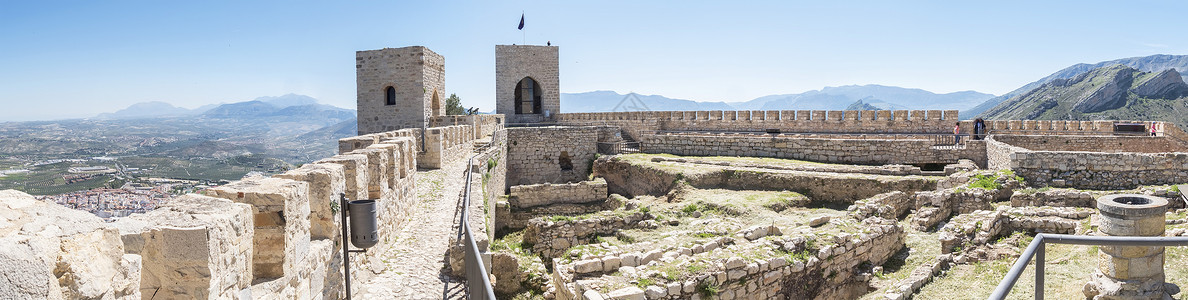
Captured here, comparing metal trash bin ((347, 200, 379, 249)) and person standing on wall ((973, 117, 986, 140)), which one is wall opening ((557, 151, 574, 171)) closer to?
person standing on wall ((973, 117, 986, 140))

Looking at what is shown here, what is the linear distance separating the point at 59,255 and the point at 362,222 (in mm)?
2650

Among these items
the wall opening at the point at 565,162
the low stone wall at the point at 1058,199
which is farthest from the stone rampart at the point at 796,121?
the low stone wall at the point at 1058,199

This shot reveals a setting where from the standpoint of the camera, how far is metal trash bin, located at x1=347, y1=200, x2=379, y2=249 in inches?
188

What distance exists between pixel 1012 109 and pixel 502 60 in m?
85.4

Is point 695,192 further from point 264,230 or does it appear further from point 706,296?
point 264,230

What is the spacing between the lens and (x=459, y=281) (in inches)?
246

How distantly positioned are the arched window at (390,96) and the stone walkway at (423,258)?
10.6 metres

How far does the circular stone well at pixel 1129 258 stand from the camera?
4930mm

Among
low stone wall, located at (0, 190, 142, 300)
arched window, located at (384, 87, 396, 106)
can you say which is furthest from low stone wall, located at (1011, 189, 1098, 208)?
arched window, located at (384, 87, 396, 106)

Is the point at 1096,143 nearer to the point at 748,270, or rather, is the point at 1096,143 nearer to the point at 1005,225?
the point at 1005,225

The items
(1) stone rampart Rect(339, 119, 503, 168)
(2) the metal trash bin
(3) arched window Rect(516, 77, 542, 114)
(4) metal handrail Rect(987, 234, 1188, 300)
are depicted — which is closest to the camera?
(4) metal handrail Rect(987, 234, 1188, 300)

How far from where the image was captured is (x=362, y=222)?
4.80 m

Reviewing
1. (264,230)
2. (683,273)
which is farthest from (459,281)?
(264,230)

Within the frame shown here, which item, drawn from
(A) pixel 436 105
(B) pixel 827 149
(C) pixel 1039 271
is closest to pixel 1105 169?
(B) pixel 827 149
